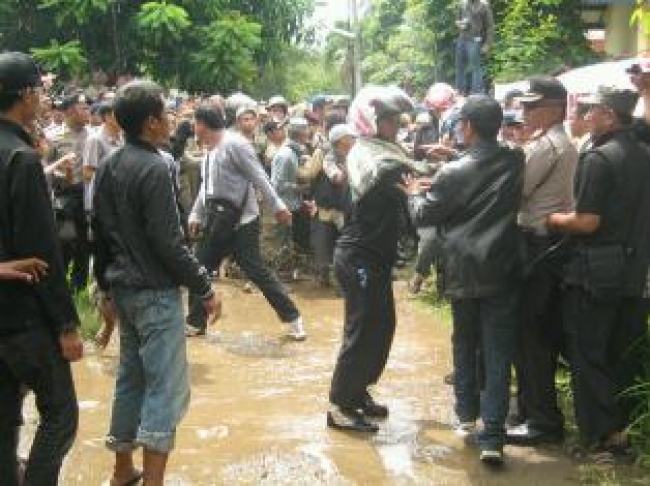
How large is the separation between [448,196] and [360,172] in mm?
593

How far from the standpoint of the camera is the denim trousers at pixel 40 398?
142 inches

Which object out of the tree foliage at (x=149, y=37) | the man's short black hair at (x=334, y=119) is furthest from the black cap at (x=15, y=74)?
the tree foliage at (x=149, y=37)

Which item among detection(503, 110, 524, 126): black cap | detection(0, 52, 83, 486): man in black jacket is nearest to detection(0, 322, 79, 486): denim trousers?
detection(0, 52, 83, 486): man in black jacket

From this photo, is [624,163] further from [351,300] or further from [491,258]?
[351,300]

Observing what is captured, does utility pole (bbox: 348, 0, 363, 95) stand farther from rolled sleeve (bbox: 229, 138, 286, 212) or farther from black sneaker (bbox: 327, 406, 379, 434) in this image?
black sneaker (bbox: 327, 406, 379, 434)

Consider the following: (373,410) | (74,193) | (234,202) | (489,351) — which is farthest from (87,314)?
(489,351)

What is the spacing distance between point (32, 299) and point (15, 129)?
67cm

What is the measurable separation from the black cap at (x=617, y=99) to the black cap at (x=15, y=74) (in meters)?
2.88

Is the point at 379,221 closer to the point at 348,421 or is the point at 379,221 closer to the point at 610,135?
the point at 348,421

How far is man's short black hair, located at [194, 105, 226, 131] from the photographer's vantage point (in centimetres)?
764

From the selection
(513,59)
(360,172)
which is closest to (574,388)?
(360,172)

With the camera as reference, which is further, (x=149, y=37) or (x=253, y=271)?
(x=149, y=37)

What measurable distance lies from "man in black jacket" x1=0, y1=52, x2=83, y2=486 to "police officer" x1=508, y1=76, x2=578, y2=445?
266 centimetres

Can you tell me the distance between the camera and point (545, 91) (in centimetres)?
509
